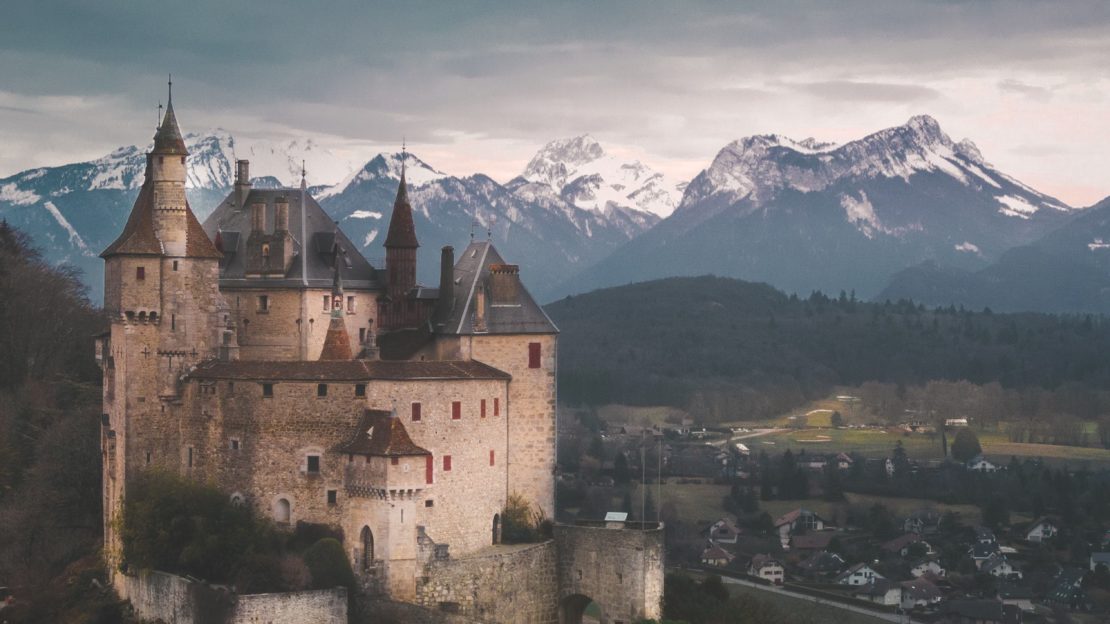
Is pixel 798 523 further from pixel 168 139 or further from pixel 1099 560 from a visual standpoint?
pixel 168 139

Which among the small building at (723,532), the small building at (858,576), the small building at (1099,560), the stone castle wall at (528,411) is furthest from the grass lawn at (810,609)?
the stone castle wall at (528,411)

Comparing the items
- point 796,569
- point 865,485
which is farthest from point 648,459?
point 796,569

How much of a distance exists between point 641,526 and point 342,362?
49.3 ft

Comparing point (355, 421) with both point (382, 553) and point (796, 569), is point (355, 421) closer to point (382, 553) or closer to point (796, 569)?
point (382, 553)

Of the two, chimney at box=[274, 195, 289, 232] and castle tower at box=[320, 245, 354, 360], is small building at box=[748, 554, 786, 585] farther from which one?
chimney at box=[274, 195, 289, 232]

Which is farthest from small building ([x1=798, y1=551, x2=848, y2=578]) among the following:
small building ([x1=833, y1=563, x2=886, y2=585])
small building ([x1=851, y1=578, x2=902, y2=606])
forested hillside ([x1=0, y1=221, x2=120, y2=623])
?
forested hillside ([x1=0, y1=221, x2=120, y2=623])

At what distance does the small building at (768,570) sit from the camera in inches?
5723

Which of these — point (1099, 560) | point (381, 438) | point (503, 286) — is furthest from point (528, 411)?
point (1099, 560)

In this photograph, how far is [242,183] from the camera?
85.3m

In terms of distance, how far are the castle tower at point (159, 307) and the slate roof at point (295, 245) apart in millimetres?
4213

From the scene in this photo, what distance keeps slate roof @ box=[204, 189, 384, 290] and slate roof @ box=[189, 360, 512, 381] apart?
5217 millimetres

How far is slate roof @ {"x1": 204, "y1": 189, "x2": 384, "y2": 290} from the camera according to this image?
8194 centimetres

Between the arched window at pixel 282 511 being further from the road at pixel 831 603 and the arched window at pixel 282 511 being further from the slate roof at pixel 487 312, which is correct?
the road at pixel 831 603

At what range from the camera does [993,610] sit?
5502 inches
